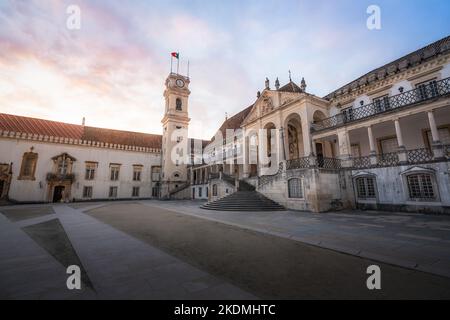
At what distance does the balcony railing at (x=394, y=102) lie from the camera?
12945mm

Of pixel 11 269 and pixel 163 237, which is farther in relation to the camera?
pixel 163 237

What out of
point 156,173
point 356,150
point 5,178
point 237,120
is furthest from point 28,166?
point 356,150

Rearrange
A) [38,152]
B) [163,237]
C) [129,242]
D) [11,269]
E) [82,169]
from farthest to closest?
1. [82,169]
2. [38,152]
3. [163,237]
4. [129,242]
5. [11,269]

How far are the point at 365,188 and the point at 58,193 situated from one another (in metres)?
39.6

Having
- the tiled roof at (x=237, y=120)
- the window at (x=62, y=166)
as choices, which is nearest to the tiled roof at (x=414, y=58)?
the tiled roof at (x=237, y=120)

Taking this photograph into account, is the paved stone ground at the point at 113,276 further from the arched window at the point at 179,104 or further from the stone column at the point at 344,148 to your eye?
the arched window at the point at 179,104

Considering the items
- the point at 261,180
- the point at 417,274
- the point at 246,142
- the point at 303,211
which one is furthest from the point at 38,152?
the point at 417,274

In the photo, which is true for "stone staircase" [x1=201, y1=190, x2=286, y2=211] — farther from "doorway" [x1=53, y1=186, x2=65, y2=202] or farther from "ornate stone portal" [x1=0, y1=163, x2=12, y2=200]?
"ornate stone portal" [x1=0, y1=163, x2=12, y2=200]

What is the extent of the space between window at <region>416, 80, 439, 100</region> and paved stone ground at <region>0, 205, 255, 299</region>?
60.8 ft

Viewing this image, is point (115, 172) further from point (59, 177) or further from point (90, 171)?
point (59, 177)

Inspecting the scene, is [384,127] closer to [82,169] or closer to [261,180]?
[261,180]

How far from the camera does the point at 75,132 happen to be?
33594mm
